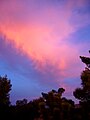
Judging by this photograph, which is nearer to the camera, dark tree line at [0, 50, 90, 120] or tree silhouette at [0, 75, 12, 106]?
dark tree line at [0, 50, 90, 120]

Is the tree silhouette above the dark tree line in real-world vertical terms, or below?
above

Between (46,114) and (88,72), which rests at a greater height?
(88,72)

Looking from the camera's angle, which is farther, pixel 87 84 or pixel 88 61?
pixel 88 61

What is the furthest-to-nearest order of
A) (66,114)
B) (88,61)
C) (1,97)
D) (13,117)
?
(1,97) → (13,117) → (88,61) → (66,114)

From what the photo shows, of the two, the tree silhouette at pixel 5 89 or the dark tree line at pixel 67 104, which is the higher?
the tree silhouette at pixel 5 89

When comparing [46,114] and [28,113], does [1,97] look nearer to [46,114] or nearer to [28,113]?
[28,113]

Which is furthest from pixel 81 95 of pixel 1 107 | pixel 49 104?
pixel 1 107

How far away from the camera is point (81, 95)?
20859 mm

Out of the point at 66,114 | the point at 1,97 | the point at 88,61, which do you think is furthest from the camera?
the point at 1,97

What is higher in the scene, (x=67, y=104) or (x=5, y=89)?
(x=5, y=89)

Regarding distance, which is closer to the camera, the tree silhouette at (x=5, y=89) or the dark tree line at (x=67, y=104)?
the dark tree line at (x=67, y=104)

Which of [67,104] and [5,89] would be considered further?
[5,89]

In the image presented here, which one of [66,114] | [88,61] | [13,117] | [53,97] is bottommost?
[66,114]

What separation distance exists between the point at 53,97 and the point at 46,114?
1.24m
